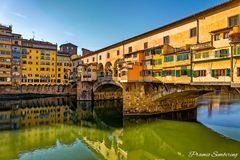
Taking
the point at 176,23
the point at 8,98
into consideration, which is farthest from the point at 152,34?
the point at 8,98

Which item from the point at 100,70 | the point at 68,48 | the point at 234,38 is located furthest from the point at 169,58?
the point at 68,48

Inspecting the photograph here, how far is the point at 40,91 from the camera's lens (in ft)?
235

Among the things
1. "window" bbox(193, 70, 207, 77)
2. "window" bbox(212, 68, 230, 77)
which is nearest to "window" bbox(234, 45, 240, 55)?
"window" bbox(212, 68, 230, 77)

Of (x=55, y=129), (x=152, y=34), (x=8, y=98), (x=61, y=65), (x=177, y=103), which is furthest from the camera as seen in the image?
(x=61, y=65)

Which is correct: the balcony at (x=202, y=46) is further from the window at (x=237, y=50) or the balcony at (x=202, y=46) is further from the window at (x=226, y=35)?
the window at (x=237, y=50)

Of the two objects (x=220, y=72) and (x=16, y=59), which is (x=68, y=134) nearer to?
(x=220, y=72)

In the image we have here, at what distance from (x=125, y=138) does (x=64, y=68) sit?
197 ft

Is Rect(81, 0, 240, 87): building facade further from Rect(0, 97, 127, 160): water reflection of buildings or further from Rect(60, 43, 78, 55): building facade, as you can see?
Rect(60, 43, 78, 55): building facade

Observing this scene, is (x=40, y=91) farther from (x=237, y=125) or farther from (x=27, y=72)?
(x=237, y=125)

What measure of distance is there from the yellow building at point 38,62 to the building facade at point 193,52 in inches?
1812

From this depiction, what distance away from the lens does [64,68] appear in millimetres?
77562

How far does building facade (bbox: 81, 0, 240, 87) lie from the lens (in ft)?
59.4

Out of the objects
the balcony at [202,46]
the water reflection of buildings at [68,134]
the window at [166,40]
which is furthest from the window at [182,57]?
the water reflection of buildings at [68,134]

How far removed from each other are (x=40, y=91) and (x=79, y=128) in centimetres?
4918
